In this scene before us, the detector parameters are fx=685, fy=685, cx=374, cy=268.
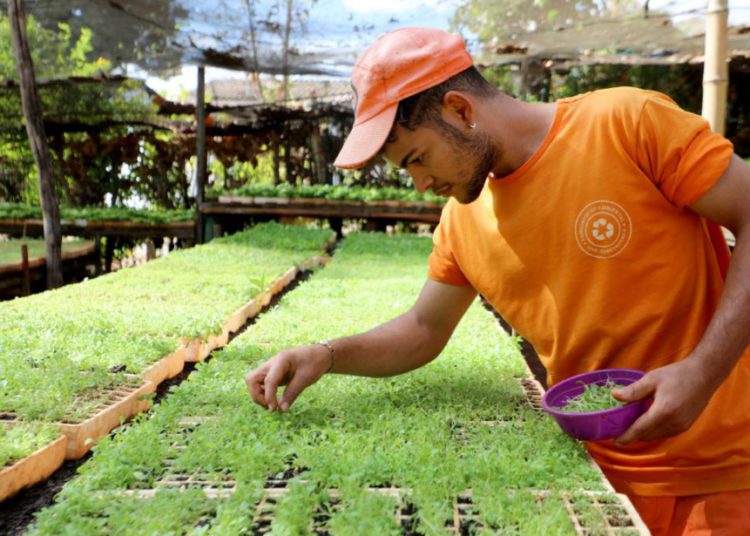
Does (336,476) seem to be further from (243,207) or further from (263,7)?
(243,207)

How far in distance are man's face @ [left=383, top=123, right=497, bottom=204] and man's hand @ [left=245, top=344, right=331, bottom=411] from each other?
638 mm

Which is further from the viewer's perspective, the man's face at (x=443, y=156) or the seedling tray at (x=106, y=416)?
the seedling tray at (x=106, y=416)

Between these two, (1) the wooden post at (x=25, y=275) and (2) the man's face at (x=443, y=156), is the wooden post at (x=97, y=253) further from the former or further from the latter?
(2) the man's face at (x=443, y=156)

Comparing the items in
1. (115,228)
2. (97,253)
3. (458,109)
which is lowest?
(97,253)

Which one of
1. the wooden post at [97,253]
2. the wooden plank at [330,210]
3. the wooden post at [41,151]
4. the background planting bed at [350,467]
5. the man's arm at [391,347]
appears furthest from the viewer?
the wooden post at [97,253]

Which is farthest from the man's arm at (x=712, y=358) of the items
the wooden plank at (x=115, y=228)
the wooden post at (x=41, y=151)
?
the wooden plank at (x=115, y=228)

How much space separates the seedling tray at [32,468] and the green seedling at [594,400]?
5.16 feet

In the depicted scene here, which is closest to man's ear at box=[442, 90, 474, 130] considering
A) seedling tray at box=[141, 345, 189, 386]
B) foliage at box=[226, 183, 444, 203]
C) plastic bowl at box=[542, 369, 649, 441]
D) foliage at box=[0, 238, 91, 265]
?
plastic bowl at box=[542, 369, 649, 441]

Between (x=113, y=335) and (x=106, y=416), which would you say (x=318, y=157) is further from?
(x=106, y=416)

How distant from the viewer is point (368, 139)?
67.6 inches

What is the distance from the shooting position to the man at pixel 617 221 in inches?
64.8

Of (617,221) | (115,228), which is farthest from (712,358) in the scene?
(115,228)

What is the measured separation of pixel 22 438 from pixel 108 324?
1647mm

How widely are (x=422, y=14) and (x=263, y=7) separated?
162 centimetres
